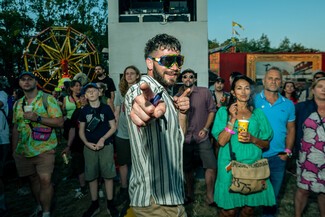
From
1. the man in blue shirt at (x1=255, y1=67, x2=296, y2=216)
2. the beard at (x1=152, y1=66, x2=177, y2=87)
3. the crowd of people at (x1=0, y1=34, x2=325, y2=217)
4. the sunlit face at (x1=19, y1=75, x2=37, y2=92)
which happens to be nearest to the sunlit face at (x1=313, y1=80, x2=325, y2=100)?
the crowd of people at (x1=0, y1=34, x2=325, y2=217)

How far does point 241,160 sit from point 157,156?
5.42 ft

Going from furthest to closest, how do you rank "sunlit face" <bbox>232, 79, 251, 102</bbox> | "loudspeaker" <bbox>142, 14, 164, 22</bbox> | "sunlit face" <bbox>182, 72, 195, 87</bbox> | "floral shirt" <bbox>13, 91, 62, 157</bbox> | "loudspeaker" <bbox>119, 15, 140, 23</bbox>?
"loudspeaker" <bbox>142, 14, 164, 22</bbox> → "loudspeaker" <bbox>119, 15, 140, 23</bbox> → "sunlit face" <bbox>182, 72, 195, 87</bbox> → "floral shirt" <bbox>13, 91, 62, 157</bbox> → "sunlit face" <bbox>232, 79, 251, 102</bbox>

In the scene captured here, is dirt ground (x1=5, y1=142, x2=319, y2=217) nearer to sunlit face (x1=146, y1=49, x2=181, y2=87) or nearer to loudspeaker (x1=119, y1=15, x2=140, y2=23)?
sunlit face (x1=146, y1=49, x2=181, y2=87)

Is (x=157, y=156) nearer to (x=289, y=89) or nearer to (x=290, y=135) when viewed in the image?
(x=290, y=135)

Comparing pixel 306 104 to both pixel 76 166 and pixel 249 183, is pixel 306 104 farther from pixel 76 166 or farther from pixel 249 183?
pixel 76 166

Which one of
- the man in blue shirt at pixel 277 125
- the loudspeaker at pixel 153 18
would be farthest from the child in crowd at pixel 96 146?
the loudspeaker at pixel 153 18

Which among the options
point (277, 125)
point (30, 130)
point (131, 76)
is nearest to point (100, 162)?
point (30, 130)

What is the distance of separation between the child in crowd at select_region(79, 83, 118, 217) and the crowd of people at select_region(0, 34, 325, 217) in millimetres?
15

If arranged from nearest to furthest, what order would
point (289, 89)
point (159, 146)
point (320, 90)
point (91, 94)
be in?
1. point (159, 146)
2. point (320, 90)
3. point (91, 94)
4. point (289, 89)

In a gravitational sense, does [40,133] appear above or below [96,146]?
above

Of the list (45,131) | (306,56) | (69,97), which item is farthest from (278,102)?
(306,56)

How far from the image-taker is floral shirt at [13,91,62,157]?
13.0ft

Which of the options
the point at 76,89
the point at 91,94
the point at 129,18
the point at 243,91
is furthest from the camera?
the point at 129,18

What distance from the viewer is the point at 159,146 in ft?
6.42
